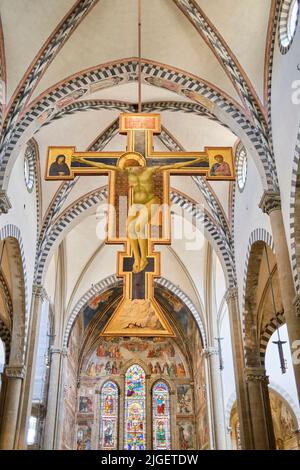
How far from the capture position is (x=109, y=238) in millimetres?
7000

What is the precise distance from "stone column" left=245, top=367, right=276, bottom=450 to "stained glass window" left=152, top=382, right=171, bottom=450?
13725mm

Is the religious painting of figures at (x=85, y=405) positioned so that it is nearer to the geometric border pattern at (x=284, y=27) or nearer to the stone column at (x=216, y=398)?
the stone column at (x=216, y=398)

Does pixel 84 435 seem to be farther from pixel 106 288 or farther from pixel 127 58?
pixel 127 58

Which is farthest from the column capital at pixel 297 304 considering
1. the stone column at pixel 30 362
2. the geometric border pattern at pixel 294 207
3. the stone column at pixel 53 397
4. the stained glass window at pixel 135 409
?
the stained glass window at pixel 135 409

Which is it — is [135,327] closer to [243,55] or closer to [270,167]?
[270,167]

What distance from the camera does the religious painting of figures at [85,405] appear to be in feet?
87.6

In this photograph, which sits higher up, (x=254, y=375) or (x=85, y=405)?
(x=85, y=405)

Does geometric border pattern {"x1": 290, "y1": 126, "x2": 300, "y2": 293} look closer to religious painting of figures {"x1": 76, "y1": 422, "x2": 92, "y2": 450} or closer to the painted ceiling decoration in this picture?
the painted ceiling decoration

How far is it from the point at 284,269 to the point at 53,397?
1398 centimetres

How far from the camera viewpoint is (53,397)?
66.1ft

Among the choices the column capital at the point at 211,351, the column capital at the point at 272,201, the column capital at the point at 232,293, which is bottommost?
the column capital at the point at 272,201

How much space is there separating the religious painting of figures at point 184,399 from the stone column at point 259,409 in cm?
1391

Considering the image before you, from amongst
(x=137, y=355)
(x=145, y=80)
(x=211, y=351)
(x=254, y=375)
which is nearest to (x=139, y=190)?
(x=145, y=80)

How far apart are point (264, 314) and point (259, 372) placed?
198 cm
